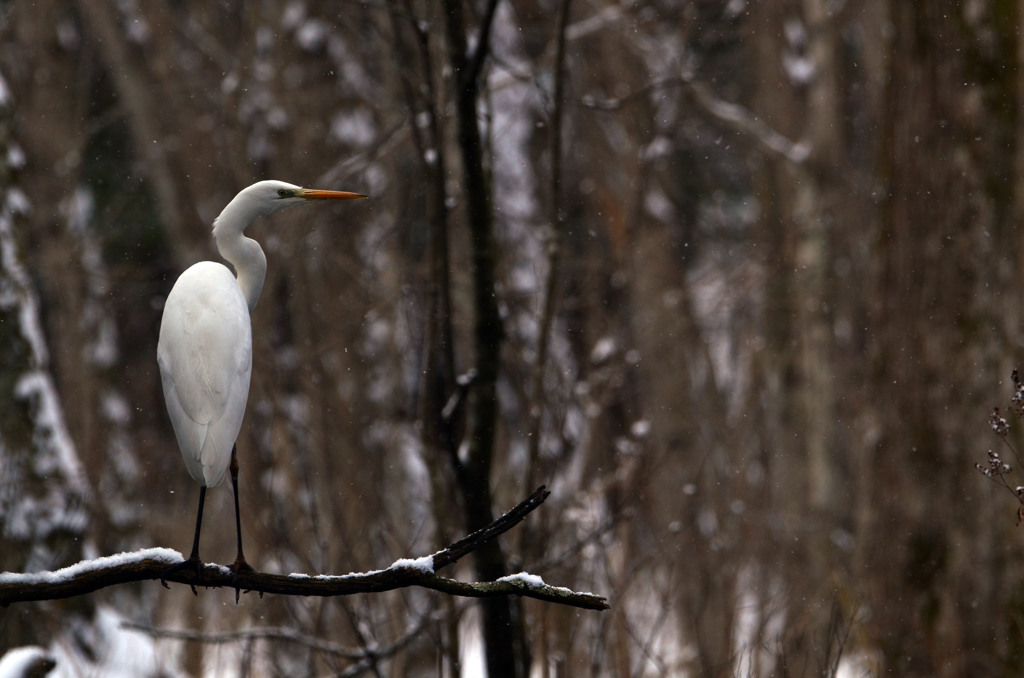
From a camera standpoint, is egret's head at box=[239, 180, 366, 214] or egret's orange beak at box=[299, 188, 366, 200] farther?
egret's head at box=[239, 180, 366, 214]

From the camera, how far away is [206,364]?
2867mm

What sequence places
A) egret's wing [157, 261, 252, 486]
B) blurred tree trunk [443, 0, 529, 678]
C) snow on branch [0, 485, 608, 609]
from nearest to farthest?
snow on branch [0, 485, 608, 609] < egret's wing [157, 261, 252, 486] < blurred tree trunk [443, 0, 529, 678]

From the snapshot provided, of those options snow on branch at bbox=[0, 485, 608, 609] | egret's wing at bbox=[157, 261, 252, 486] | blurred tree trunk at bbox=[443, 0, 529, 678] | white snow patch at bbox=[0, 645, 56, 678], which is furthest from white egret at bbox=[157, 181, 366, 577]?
blurred tree trunk at bbox=[443, 0, 529, 678]

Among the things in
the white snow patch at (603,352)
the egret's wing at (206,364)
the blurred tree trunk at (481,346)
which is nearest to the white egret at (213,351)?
the egret's wing at (206,364)

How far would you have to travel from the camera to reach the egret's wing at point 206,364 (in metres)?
2.76

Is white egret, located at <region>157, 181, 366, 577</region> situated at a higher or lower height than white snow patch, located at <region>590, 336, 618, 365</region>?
lower

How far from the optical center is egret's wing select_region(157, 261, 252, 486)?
2.76 m

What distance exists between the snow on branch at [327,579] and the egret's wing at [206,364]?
26cm

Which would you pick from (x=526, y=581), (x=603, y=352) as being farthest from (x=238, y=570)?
(x=603, y=352)

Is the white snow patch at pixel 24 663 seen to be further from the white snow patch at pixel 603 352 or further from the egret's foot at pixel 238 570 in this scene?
the white snow patch at pixel 603 352

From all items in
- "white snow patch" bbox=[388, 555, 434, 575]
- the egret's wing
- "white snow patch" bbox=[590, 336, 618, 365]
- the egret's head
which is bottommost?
"white snow patch" bbox=[388, 555, 434, 575]

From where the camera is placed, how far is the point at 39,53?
1304cm

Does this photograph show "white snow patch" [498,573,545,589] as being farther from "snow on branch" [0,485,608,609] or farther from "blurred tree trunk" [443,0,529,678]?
"blurred tree trunk" [443,0,529,678]

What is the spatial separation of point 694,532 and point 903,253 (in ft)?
7.68
